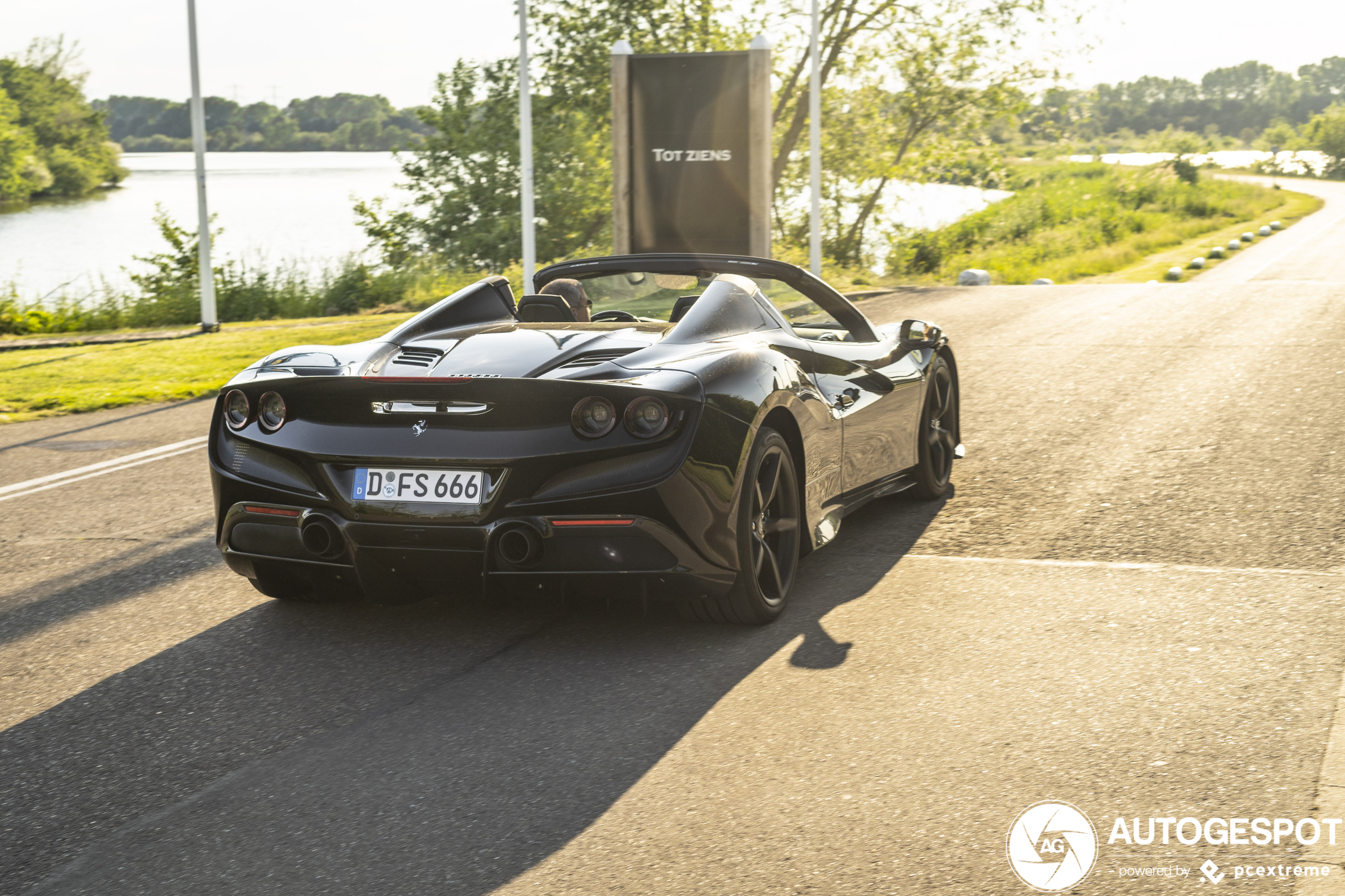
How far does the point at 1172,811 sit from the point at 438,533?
2311 mm

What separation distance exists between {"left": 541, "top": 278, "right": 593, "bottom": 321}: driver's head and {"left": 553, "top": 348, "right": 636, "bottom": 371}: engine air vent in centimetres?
99

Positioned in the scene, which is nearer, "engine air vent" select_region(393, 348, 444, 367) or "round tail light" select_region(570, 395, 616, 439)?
"round tail light" select_region(570, 395, 616, 439)

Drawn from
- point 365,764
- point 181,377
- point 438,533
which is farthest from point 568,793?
point 181,377

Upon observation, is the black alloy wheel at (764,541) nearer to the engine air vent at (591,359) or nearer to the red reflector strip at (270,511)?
the engine air vent at (591,359)

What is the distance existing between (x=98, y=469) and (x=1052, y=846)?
702 cm

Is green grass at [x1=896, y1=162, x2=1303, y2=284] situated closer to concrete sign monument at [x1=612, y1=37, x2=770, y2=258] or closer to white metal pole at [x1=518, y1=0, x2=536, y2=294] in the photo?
white metal pole at [x1=518, y1=0, x2=536, y2=294]

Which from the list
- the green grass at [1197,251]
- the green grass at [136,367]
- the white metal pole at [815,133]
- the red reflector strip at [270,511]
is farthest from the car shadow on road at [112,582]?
the green grass at [1197,251]

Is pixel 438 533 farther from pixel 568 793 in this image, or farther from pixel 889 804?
pixel 889 804

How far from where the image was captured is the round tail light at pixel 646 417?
14.1ft

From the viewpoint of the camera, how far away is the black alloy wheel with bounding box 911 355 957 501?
6.62m

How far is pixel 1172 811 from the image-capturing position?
10.2 feet

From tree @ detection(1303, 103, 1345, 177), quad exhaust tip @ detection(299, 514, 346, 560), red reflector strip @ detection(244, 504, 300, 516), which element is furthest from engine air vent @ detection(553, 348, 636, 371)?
tree @ detection(1303, 103, 1345, 177)

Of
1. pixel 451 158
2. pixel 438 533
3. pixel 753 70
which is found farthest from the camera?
pixel 451 158

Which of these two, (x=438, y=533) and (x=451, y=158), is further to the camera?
(x=451, y=158)
